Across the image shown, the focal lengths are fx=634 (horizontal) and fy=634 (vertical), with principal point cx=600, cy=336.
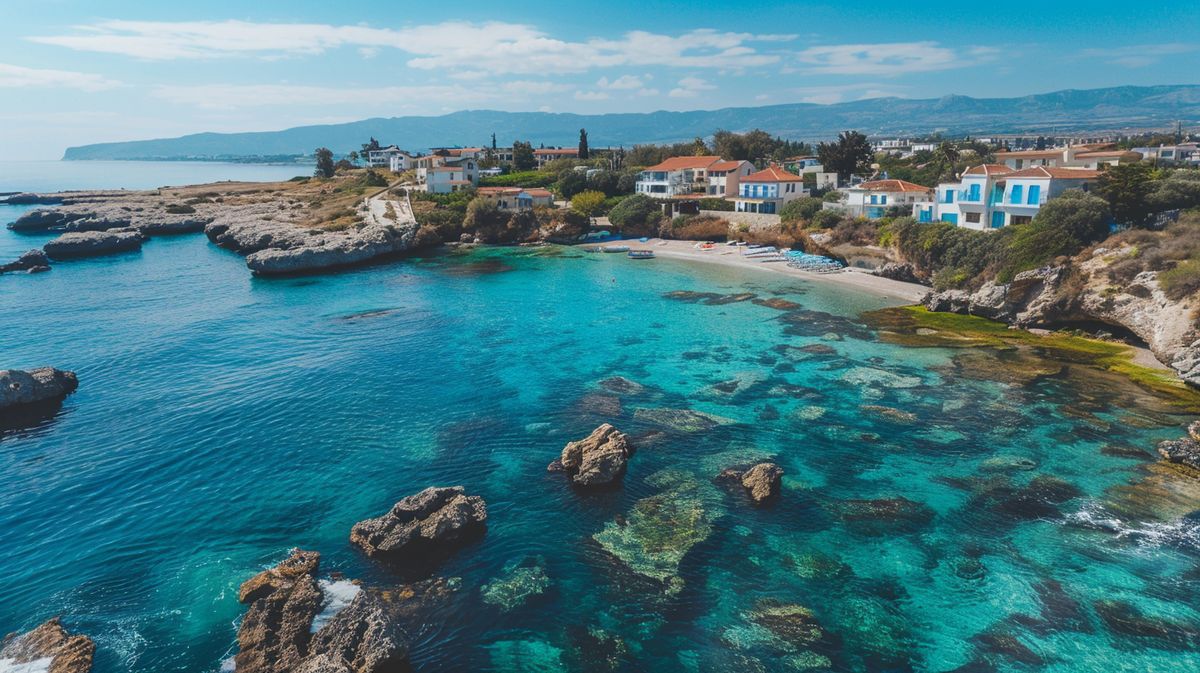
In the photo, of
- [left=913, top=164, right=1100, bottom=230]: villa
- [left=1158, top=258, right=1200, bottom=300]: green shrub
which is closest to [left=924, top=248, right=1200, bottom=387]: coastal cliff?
[left=1158, top=258, right=1200, bottom=300]: green shrub

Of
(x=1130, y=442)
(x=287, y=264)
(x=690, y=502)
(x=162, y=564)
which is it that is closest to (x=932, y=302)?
(x=1130, y=442)

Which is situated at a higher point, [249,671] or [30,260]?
[30,260]

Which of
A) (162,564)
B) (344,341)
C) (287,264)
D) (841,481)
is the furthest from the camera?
(287,264)

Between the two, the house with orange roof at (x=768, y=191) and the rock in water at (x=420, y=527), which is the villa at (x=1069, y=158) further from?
the rock in water at (x=420, y=527)

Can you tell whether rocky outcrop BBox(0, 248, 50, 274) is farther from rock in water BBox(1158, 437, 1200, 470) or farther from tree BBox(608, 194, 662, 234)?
rock in water BBox(1158, 437, 1200, 470)

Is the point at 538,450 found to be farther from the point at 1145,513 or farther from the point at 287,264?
the point at 287,264

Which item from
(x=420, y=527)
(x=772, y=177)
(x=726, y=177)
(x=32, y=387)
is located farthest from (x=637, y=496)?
(x=726, y=177)

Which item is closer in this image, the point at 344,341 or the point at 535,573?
the point at 535,573
